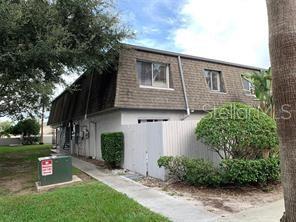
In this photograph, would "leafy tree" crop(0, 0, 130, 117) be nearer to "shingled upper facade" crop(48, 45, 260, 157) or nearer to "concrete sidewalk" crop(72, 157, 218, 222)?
"shingled upper facade" crop(48, 45, 260, 157)

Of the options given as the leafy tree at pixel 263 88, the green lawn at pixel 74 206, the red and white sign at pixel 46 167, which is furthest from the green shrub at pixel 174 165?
the leafy tree at pixel 263 88

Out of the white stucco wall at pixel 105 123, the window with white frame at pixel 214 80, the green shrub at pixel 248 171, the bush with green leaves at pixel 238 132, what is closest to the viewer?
the green shrub at pixel 248 171

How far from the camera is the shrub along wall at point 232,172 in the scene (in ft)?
26.4

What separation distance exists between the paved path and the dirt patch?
0.78 ft

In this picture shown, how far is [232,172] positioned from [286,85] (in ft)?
17.9

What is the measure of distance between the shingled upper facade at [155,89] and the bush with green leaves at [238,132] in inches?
187

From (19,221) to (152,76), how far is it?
9622mm

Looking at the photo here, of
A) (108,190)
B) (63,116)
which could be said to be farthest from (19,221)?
(63,116)

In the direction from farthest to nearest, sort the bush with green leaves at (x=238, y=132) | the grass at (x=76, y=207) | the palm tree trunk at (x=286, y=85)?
the bush with green leaves at (x=238, y=132) < the grass at (x=76, y=207) < the palm tree trunk at (x=286, y=85)

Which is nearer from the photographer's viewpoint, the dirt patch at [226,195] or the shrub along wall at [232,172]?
the dirt patch at [226,195]

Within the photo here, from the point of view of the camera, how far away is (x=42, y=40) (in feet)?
36.0

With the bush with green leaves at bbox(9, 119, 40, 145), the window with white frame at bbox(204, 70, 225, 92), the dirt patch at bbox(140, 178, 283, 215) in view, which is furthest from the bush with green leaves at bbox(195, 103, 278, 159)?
the bush with green leaves at bbox(9, 119, 40, 145)

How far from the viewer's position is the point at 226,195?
25.7 feet

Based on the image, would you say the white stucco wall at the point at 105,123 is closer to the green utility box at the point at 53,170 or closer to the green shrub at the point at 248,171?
the green utility box at the point at 53,170
